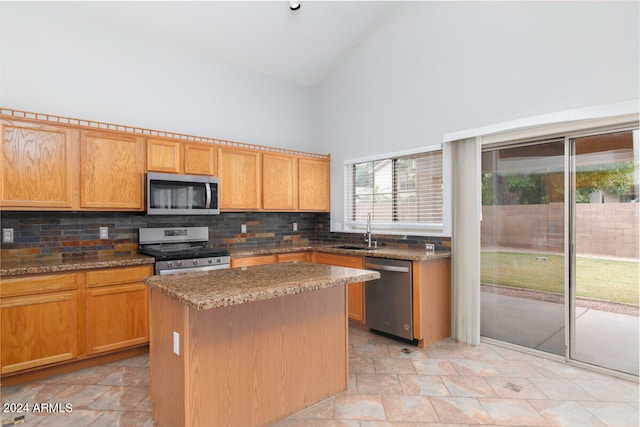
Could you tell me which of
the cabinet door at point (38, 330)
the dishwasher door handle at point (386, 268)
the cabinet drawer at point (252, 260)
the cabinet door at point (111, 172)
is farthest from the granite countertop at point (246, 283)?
the cabinet door at point (111, 172)

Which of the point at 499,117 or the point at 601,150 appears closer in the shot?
the point at 601,150

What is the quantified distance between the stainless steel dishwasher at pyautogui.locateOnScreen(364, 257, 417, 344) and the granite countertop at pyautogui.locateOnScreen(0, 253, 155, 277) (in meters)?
2.31

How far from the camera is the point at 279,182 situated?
478cm

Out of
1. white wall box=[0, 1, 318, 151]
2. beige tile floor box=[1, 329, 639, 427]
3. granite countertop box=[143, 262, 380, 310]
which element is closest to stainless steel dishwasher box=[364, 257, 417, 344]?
beige tile floor box=[1, 329, 639, 427]

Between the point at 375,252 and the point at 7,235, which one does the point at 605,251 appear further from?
the point at 7,235

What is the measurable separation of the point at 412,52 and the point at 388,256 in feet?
8.08

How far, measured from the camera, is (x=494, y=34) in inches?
136

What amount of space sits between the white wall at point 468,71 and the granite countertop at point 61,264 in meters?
2.84

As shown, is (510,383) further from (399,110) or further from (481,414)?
(399,110)

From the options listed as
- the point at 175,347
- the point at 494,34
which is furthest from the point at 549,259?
the point at 175,347

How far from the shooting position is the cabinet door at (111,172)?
3311 mm

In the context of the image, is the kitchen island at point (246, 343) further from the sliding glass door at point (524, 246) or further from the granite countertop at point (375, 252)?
the sliding glass door at point (524, 246)

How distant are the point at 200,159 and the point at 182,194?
0.47 m

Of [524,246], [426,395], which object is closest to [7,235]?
[426,395]
